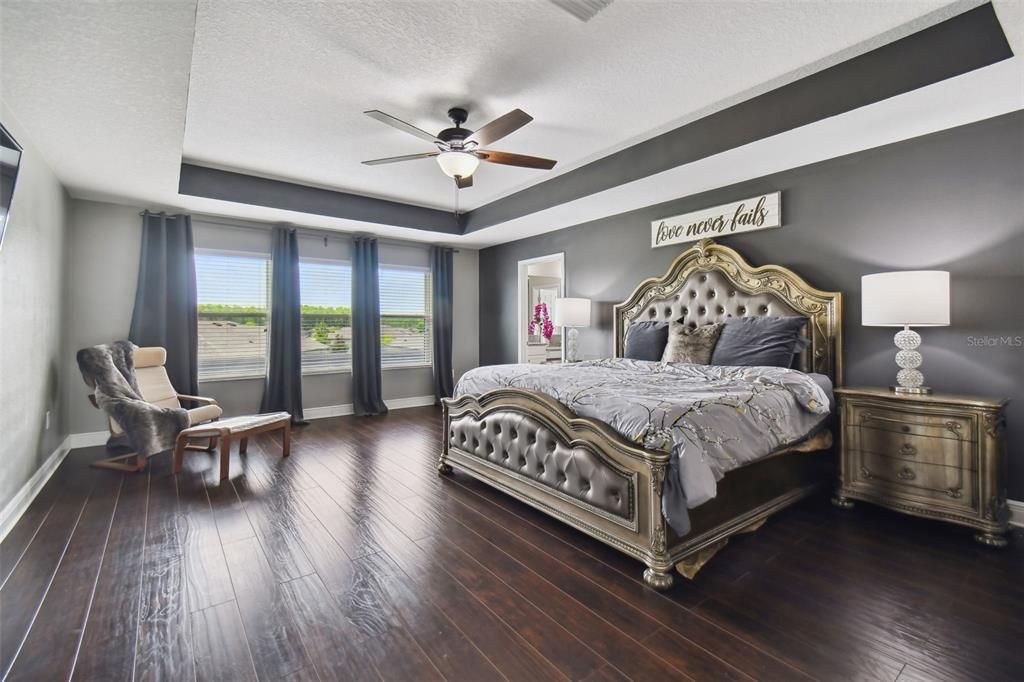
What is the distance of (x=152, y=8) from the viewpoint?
175cm

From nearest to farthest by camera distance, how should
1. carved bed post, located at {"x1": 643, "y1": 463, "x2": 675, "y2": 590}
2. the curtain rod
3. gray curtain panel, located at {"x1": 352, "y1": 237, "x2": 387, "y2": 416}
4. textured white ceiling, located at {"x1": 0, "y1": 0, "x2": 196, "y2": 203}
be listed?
textured white ceiling, located at {"x1": 0, "y1": 0, "x2": 196, "y2": 203}
carved bed post, located at {"x1": 643, "y1": 463, "x2": 675, "y2": 590}
the curtain rod
gray curtain panel, located at {"x1": 352, "y1": 237, "x2": 387, "y2": 416}

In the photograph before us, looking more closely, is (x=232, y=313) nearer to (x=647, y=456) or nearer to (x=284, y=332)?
(x=284, y=332)

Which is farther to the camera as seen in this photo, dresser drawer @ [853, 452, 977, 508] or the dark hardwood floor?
dresser drawer @ [853, 452, 977, 508]

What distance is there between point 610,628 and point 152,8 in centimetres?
296

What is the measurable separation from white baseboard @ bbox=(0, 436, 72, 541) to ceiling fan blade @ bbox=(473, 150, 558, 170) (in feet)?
11.6

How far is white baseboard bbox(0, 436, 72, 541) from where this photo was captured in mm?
2564

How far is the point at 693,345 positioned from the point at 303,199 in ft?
13.7

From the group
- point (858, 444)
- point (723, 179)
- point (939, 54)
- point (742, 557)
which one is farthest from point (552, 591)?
point (723, 179)

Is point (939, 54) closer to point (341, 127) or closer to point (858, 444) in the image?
point (858, 444)

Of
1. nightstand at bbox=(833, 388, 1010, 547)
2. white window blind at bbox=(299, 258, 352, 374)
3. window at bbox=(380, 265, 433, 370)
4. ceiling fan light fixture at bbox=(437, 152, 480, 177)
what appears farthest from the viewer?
window at bbox=(380, 265, 433, 370)

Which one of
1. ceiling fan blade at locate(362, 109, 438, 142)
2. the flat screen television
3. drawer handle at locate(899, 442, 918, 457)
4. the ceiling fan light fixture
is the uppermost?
ceiling fan blade at locate(362, 109, 438, 142)

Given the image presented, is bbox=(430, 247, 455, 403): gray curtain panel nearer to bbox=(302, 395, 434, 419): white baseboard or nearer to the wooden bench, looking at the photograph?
bbox=(302, 395, 434, 419): white baseboard

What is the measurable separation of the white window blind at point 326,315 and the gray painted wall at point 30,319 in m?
2.20

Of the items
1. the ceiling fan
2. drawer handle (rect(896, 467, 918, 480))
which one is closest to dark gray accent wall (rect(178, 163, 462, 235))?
the ceiling fan
